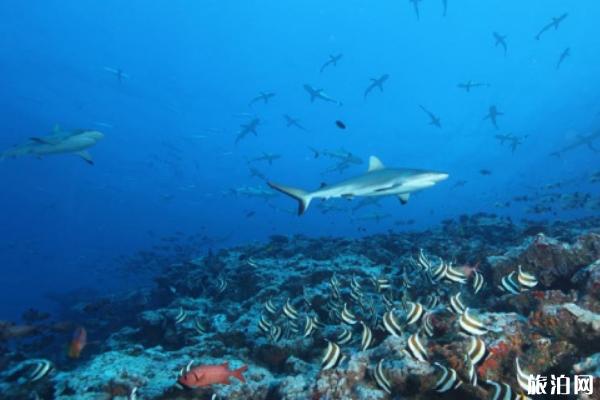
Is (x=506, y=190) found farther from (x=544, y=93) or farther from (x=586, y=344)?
(x=586, y=344)

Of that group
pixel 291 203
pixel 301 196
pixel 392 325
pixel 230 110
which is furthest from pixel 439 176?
pixel 291 203

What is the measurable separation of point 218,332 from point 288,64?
317 ft

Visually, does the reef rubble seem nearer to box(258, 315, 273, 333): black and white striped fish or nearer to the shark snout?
box(258, 315, 273, 333): black and white striped fish

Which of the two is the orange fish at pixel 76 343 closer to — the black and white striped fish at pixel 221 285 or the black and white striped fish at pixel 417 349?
the black and white striped fish at pixel 221 285

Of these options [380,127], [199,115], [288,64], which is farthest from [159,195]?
[380,127]

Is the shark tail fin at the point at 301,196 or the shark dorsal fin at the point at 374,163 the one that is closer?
the shark tail fin at the point at 301,196

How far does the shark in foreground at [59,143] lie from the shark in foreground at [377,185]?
5808 mm

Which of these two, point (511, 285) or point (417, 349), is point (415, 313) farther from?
point (511, 285)

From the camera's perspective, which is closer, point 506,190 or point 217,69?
point 217,69

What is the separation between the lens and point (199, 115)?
311 feet

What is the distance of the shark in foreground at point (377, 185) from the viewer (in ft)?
26.3

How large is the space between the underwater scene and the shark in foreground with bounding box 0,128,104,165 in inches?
3.3

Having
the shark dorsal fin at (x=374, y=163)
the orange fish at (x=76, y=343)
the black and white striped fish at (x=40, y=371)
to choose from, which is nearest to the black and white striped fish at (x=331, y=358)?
the black and white striped fish at (x=40, y=371)

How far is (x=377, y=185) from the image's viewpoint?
814 centimetres
